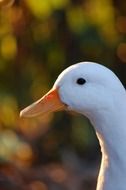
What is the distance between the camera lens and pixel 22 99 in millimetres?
4301

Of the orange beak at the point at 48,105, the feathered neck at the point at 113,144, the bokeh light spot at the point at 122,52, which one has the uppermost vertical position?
the orange beak at the point at 48,105

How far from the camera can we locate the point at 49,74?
14.1 feet

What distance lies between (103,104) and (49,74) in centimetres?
180

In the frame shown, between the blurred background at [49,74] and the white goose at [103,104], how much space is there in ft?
4.05

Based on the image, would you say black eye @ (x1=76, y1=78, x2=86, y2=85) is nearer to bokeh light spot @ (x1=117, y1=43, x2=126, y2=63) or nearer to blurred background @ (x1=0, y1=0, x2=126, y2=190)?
blurred background @ (x1=0, y1=0, x2=126, y2=190)

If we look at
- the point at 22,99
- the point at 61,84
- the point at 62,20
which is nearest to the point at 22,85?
the point at 22,99

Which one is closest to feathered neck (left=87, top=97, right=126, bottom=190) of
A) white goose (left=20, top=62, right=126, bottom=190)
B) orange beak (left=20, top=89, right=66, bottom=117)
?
white goose (left=20, top=62, right=126, bottom=190)

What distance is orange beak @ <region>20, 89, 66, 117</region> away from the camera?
2.64 m

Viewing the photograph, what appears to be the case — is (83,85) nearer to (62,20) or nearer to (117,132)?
(117,132)

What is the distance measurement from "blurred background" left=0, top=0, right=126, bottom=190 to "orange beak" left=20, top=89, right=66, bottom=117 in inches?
43.8

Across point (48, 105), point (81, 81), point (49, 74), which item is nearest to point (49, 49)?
point (49, 74)

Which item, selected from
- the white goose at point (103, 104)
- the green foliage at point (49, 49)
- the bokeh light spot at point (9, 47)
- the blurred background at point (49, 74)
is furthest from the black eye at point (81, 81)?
the bokeh light spot at point (9, 47)

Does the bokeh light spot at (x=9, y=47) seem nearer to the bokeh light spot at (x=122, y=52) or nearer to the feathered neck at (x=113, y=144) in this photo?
the bokeh light spot at (x=122, y=52)

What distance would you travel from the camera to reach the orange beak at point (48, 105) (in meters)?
2.64
